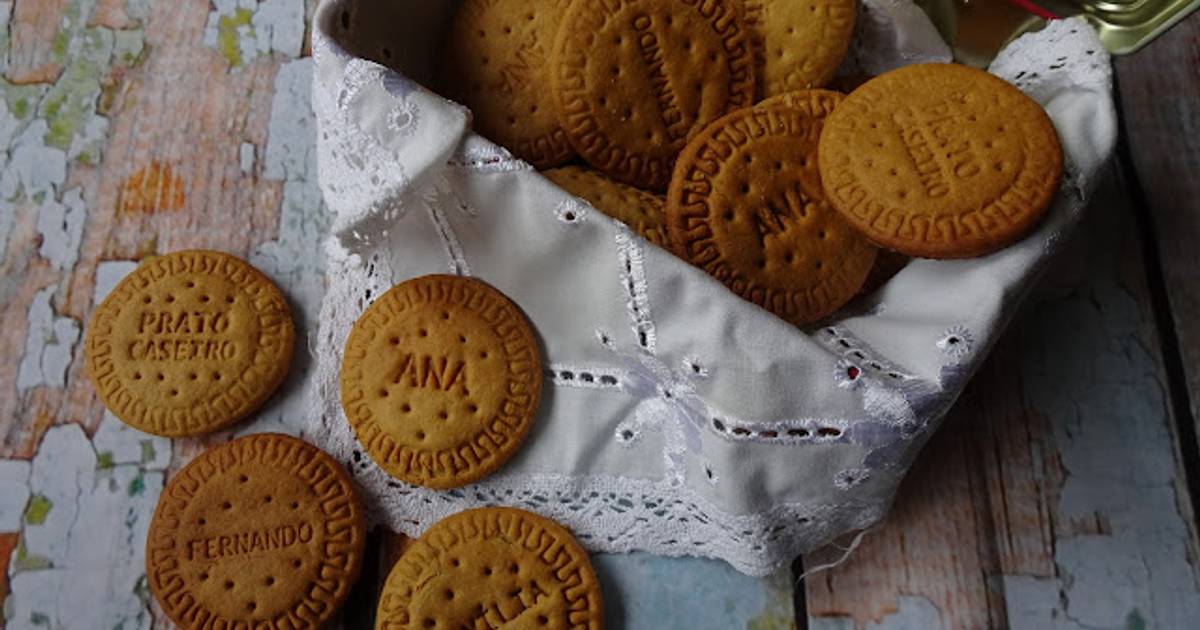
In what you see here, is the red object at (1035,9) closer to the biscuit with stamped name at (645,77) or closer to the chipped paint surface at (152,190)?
the biscuit with stamped name at (645,77)

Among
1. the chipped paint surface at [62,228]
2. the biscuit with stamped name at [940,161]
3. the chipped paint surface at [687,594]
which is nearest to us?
the biscuit with stamped name at [940,161]

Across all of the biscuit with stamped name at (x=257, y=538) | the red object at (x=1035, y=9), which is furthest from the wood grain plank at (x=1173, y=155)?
the biscuit with stamped name at (x=257, y=538)

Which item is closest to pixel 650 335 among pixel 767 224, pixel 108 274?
pixel 767 224

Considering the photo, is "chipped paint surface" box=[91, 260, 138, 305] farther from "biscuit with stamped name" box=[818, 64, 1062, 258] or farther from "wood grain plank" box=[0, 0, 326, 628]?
"biscuit with stamped name" box=[818, 64, 1062, 258]

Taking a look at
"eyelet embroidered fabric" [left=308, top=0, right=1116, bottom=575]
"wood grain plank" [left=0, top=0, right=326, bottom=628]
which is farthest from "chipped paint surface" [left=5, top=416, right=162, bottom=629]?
"eyelet embroidered fabric" [left=308, top=0, right=1116, bottom=575]

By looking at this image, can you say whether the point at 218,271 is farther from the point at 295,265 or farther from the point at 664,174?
the point at 664,174

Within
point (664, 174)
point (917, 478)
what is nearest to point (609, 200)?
point (664, 174)
